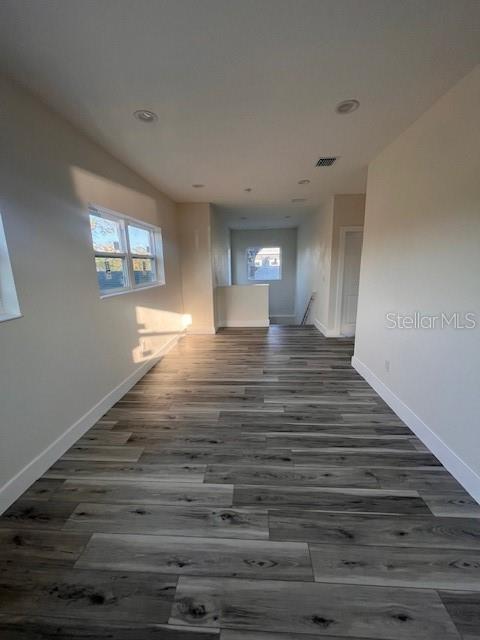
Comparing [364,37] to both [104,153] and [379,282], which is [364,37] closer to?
[379,282]

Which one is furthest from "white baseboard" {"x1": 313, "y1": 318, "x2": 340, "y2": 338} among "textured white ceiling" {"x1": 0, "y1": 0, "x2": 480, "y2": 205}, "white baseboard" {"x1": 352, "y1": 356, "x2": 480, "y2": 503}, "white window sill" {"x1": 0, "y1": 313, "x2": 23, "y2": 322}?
"white window sill" {"x1": 0, "y1": 313, "x2": 23, "y2": 322}

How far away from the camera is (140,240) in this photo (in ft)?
12.4

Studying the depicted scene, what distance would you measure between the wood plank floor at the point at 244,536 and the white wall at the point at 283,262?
7.15 meters

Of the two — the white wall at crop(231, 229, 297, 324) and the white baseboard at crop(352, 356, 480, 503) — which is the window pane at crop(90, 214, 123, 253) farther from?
the white wall at crop(231, 229, 297, 324)

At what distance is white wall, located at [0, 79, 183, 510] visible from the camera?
166cm

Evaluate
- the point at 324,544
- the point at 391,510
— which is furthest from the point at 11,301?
the point at 391,510

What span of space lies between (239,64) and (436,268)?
193cm

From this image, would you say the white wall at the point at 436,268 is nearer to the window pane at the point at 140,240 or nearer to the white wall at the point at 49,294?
the white wall at the point at 49,294

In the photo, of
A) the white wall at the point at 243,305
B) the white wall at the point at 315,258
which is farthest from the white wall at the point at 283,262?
the white wall at the point at 243,305

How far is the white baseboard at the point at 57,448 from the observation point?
5.34ft

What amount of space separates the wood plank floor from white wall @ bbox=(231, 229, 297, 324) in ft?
23.5

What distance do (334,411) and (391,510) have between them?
105 cm

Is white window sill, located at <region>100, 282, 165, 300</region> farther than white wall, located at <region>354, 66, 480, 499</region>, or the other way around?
white window sill, located at <region>100, 282, 165, 300</region>

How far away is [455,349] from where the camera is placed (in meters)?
1.80
